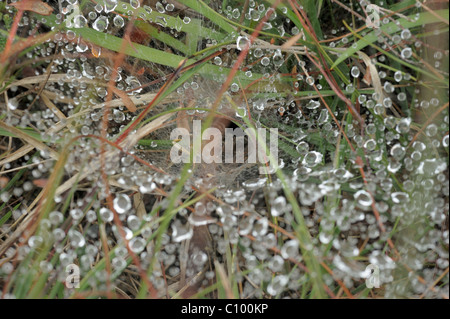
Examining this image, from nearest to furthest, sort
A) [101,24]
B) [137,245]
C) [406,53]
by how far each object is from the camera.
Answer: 1. [137,245]
2. [406,53]
3. [101,24]

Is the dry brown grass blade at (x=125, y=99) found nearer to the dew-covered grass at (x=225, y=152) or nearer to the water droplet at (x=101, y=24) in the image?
the dew-covered grass at (x=225, y=152)

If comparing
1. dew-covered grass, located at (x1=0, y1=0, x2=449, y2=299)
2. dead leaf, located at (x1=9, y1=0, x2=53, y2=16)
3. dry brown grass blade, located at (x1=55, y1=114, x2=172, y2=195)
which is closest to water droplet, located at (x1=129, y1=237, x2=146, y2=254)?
dew-covered grass, located at (x1=0, y1=0, x2=449, y2=299)

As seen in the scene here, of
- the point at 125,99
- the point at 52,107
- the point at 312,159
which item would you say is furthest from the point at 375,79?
the point at 52,107

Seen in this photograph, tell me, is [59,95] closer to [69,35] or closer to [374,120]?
[69,35]

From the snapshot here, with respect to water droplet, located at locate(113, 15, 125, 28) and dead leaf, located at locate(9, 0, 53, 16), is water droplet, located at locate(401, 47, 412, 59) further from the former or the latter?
dead leaf, located at locate(9, 0, 53, 16)

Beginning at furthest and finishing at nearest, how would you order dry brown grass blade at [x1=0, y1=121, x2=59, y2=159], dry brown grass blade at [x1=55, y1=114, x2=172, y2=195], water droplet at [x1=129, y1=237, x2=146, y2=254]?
dry brown grass blade at [x1=0, y1=121, x2=59, y2=159]
dry brown grass blade at [x1=55, y1=114, x2=172, y2=195]
water droplet at [x1=129, y1=237, x2=146, y2=254]

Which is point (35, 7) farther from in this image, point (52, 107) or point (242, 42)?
point (242, 42)

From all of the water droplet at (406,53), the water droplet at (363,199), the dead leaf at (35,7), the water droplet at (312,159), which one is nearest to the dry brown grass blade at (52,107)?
the dead leaf at (35,7)

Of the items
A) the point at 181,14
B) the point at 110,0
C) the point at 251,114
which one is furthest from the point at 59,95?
the point at 251,114
